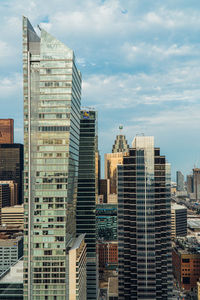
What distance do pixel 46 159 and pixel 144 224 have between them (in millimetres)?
75936

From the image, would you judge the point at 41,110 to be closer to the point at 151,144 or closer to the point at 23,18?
the point at 23,18

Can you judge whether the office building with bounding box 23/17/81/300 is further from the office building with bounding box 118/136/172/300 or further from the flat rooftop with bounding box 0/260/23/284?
the office building with bounding box 118/136/172/300

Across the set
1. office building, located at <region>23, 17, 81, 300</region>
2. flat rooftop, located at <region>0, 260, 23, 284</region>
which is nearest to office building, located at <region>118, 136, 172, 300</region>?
office building, located at <region>23, 17, 81, 300</region>

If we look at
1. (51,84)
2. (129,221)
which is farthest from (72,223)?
(51,84)

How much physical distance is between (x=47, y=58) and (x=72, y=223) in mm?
80220

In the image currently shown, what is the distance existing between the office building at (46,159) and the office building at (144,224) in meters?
54.3

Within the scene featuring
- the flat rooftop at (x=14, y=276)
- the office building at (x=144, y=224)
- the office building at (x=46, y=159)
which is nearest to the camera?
the office building at (x=46, y=159)

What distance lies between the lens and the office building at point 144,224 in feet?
586

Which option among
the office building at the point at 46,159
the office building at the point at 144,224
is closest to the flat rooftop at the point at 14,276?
the office building at the point at 46,159

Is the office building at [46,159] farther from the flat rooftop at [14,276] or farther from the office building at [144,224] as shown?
the office building at [144,224]

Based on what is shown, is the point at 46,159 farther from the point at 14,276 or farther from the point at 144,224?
the point at 144,224

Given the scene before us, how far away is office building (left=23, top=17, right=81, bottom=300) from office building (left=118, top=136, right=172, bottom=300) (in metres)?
54.3

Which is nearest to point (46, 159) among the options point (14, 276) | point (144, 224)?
point (14, 276)

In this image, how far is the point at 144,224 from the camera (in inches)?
7156
